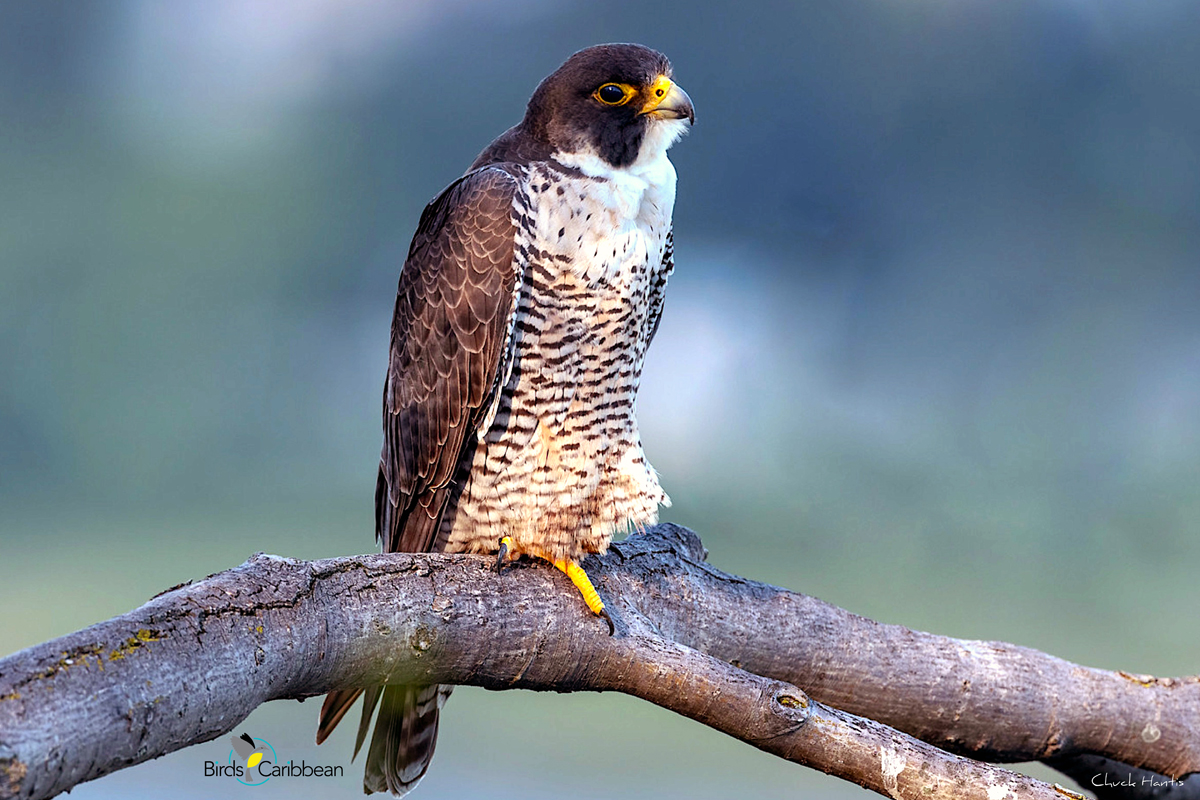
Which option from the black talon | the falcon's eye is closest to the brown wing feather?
the falcon's eye

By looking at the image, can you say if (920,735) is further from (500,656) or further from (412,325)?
(412,325)

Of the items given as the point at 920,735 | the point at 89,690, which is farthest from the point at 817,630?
the point at 89,690

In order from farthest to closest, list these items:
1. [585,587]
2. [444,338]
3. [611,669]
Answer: [444,338], [585,587], [611,669]

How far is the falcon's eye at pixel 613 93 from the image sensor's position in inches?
91.4

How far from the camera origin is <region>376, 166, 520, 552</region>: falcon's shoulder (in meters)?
2.21

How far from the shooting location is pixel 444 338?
2314mm

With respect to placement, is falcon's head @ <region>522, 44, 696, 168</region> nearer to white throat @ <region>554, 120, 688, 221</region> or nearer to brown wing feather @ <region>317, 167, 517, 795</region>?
white throat @ <region>554, 120, 688, 221</region>

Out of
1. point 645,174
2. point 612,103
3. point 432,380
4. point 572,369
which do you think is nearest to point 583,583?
point 572,369

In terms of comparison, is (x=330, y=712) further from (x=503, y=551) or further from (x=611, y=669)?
(x=611, y=669)

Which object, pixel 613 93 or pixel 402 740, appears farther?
pixel 402 740

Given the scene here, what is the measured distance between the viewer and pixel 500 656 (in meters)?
2.06

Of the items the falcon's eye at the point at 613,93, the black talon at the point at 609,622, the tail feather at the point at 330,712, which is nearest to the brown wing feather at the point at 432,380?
the tail feather at the point at 330,712

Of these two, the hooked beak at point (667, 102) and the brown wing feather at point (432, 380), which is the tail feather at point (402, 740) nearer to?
the brown wing feather at point (432, 380)

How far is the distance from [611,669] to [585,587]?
0.21 m
